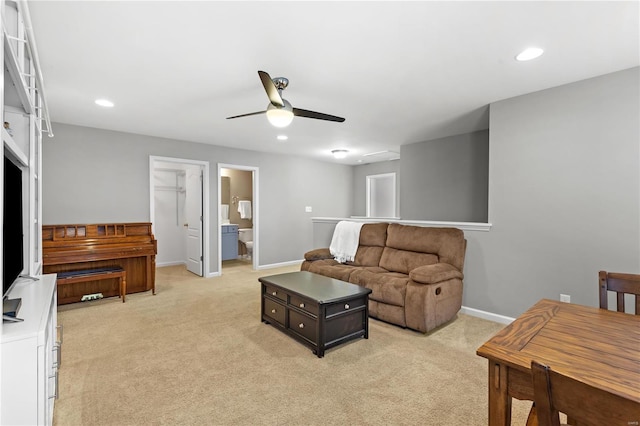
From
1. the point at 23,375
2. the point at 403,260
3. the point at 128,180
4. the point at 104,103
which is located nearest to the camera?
the point at 23,375

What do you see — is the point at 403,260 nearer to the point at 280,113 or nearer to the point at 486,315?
the point at 486,315

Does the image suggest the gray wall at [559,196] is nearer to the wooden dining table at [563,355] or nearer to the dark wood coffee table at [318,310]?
the dark wood coffee table at [318,310]

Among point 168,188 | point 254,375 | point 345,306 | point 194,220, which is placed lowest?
point 254,375

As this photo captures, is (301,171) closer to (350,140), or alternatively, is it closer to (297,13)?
(350,140)

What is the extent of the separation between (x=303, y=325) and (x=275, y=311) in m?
0.48

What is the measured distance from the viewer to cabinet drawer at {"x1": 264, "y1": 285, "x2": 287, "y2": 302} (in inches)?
120

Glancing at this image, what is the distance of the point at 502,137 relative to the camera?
→ 3.43m

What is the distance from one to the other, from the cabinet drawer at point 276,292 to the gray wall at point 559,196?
2.20 m

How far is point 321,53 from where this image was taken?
7.88ft

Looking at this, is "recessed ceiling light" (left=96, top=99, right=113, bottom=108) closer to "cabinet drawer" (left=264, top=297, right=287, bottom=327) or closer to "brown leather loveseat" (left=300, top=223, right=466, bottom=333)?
"cabinet drawer" (left=264, top=297, right=287, bottom=327)

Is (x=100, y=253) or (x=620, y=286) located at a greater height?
(x=620, y=286)

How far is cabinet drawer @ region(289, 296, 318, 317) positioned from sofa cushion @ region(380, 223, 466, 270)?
172cm

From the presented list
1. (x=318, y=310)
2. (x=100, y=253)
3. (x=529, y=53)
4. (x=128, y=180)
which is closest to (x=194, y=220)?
(x=128, y=180)

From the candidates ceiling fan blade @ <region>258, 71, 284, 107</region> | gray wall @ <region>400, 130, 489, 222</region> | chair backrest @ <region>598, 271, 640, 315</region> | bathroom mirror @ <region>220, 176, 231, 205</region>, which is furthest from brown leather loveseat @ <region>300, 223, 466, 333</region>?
bathroom mirror @ <region>220, 176, 231, 205</region>
